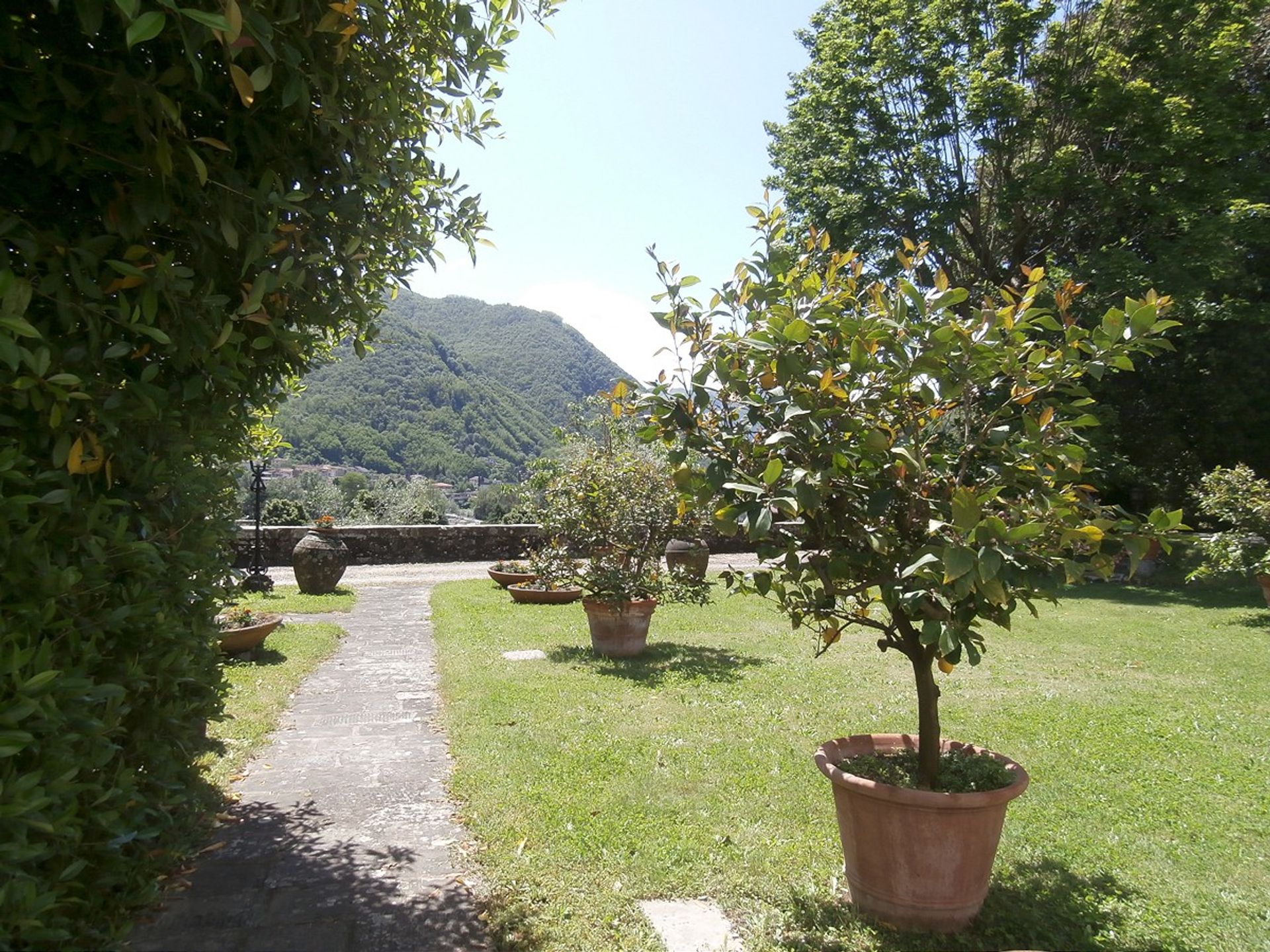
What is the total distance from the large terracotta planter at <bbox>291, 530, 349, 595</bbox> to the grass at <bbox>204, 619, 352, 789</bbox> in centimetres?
288

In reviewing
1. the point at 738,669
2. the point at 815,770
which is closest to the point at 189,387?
the point at 815,770

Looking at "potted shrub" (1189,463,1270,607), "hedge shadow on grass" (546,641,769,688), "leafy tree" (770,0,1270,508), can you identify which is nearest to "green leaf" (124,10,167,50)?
"hedge shadow on grass" (546,641,769,688)

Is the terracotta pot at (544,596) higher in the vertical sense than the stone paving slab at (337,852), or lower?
higher

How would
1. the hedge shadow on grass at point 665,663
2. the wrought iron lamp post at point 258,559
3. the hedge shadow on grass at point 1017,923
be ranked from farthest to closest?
1. the wrought iron lamp post at point 258,559
2. the hedge shadow on grass at point 665,663
3. the hedge shadow on grass at point 1017,923

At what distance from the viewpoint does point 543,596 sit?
1230cm

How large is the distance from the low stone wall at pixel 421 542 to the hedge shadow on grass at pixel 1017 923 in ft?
46.8

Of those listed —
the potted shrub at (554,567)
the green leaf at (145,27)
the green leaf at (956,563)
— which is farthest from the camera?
the potted shrub at (554,567)

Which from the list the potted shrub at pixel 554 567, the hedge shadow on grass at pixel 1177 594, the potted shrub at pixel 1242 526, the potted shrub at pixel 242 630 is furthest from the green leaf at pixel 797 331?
the hedge shadow on grass at pixel 1177 594

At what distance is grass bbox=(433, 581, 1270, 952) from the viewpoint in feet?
10.7

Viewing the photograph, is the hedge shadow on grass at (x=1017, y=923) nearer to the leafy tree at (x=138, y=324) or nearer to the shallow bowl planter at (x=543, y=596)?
the leafy tree at (x=138, y=324)

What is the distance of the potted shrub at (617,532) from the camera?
8.31m

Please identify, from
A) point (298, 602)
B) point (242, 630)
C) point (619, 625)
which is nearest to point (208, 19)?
point (242, 630)

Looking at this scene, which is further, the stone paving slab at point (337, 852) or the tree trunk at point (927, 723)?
the tree trunk at point (927, 723)

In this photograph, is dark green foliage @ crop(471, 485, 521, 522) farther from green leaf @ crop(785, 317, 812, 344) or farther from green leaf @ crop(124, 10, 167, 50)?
green leaf @ crop(124, 10, 167, 50)
